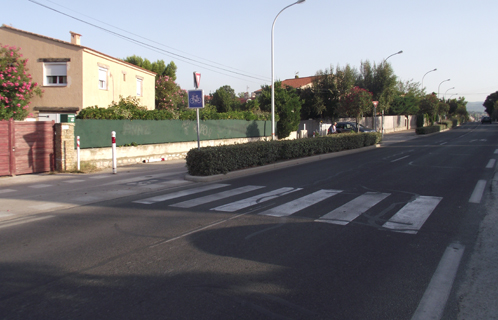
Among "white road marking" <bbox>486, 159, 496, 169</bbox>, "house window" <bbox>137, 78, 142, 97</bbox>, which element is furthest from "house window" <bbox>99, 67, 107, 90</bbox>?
"white road marking" <bbox>486, 159, 496, 169</bbox>

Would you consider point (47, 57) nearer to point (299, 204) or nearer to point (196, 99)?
point (196, 99)

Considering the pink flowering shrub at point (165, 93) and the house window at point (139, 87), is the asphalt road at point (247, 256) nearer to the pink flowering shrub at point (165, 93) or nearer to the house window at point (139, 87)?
the house window at point (139, 87)

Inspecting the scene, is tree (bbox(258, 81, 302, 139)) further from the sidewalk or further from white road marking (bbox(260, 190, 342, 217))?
white road marking (bbox(260, 190, 342, 217))

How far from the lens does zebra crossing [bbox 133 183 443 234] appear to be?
6.98 metres

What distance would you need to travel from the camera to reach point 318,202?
8602 mm

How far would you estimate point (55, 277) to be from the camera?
4.57 meters

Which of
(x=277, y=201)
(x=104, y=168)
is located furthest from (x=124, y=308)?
(x=104, y=168)

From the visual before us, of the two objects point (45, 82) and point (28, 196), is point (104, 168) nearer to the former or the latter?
point (28, 196)

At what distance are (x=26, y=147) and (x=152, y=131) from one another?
6159 millimetres

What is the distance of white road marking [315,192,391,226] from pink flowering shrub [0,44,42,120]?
18.0 meters

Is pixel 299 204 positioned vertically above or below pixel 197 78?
below

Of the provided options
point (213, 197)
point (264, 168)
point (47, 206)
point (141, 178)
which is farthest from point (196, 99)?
point (47, 206)

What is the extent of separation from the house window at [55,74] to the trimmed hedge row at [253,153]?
11834 mm

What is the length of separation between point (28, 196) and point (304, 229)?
7.61m
